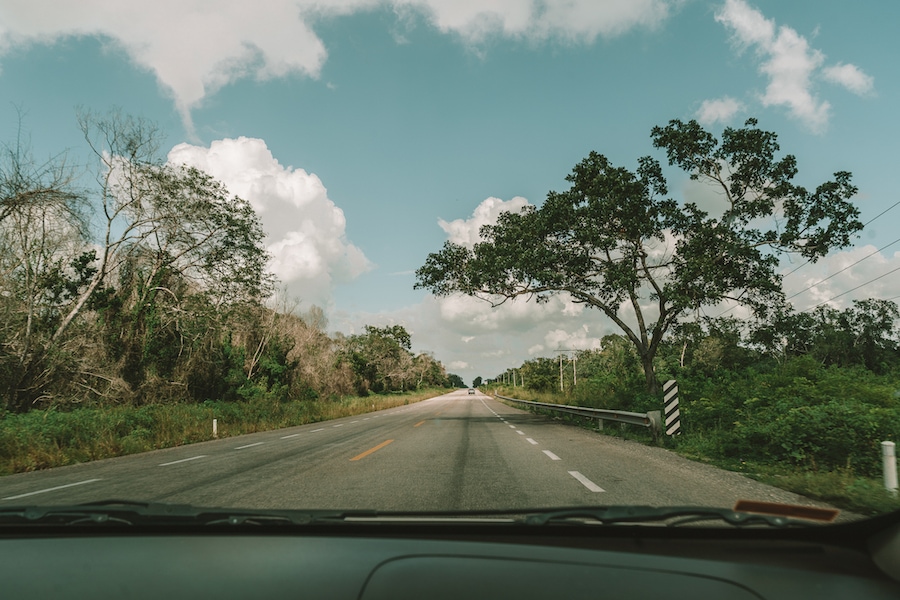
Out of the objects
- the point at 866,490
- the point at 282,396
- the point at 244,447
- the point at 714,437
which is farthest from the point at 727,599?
the point at 282,396

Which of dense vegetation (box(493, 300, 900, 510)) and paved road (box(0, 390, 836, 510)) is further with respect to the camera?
dense vegetation (box(493, 300, 900, 510))

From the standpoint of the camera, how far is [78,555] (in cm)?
220

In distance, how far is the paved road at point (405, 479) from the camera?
615 centimetres

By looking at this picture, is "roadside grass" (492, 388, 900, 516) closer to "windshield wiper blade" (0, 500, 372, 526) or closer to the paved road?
the paved road

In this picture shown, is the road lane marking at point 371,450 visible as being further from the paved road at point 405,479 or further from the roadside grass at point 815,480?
the roadside grass at point 815,480

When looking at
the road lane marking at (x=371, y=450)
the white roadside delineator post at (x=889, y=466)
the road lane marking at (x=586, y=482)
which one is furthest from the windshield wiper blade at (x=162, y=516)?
the road lane marking at (x=371, y=450)

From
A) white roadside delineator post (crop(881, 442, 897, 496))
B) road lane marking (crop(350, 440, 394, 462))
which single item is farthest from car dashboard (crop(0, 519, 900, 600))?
road lane marking (crop(350, 440, 394, 462))

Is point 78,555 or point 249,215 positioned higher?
point 249,215

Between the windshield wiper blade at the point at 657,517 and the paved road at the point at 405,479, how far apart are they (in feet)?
11.6

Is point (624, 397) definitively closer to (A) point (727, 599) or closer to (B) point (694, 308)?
(B) point (694, 308)

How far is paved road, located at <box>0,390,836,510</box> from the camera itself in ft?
20.2

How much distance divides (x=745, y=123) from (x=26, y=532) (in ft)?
68.8

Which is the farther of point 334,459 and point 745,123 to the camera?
point 745,123

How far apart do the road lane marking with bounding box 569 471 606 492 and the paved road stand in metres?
0.02
